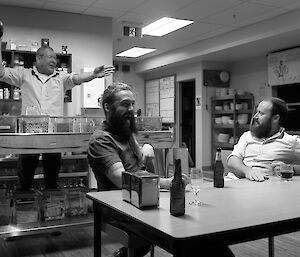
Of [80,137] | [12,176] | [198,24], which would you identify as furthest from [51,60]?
[198,24]

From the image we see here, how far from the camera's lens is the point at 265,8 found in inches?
208

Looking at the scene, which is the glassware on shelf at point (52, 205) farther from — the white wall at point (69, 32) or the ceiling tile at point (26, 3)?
the ceiling tile at point (26, 3)

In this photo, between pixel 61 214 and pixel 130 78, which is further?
pixel 130 78

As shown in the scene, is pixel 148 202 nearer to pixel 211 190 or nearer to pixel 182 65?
pixel 211 190

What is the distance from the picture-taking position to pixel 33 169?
11.3 feet

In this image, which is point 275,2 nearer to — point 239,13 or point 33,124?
point 239,13

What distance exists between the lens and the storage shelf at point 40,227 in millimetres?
2812

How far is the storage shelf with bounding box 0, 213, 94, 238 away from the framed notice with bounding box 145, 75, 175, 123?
19.9 feet

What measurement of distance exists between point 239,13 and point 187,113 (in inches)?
162

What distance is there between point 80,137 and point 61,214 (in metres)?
0.73

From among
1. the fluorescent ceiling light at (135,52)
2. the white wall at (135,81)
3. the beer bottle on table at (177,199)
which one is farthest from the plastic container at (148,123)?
the white wall at (135,81)

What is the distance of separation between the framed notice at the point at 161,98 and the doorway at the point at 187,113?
24 centimetres

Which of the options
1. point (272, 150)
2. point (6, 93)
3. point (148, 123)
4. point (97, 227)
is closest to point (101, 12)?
point (6, 93)

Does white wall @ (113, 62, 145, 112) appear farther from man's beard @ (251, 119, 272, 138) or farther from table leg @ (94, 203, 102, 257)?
table leg @ (94, 203, 102, 257)
